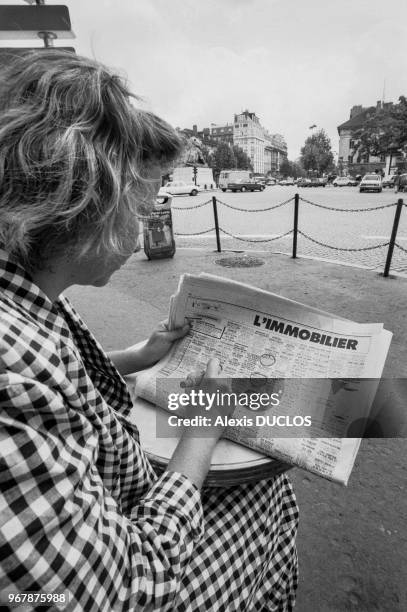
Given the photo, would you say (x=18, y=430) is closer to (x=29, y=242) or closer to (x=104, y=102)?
(x=29, y=242)

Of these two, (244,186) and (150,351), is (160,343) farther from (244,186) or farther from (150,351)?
(244,186)

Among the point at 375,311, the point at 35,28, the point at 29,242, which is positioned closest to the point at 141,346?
the point at 29,242

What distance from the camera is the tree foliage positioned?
29.1 m

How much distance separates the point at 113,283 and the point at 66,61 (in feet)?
15.2

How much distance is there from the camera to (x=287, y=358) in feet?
3.54

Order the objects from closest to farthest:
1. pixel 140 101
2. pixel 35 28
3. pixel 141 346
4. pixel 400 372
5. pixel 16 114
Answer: pixel 16 114
pixel 140 101
pixel 141 346
pixel 35 28
pixel 400 372

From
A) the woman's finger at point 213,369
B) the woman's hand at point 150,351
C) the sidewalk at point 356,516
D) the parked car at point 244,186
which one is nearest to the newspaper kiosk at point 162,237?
the sidewalk at point 356,516

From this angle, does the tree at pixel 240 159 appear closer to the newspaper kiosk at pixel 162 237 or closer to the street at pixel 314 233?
the street at pixel 314 233

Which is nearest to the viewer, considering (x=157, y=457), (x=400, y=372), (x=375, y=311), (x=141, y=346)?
(x=157, y=457)

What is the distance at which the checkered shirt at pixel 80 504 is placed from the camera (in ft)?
1.69

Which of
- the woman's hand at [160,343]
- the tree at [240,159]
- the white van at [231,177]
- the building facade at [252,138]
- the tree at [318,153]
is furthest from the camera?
the building facade at [252,138]

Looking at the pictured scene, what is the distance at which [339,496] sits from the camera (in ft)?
6.36

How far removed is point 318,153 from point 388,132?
34.3 metres

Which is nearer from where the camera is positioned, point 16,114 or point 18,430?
point 18,430
